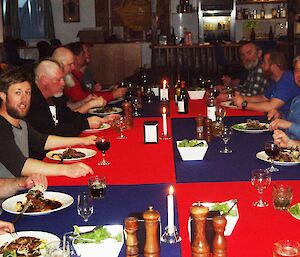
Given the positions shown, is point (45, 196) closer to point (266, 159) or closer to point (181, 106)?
point (266, 159)

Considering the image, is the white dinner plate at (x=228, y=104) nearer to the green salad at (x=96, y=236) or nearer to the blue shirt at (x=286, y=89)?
the blue shirt at (x=286, y=89)

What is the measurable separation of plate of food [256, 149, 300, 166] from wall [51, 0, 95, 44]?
399 inches

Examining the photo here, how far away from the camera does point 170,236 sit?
72.0 inches

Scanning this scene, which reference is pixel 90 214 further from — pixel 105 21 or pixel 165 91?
pixel 105 21

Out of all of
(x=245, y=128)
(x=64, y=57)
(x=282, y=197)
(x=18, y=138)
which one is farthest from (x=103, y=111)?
(x=282, y=197)

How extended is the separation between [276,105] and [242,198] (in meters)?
2.44

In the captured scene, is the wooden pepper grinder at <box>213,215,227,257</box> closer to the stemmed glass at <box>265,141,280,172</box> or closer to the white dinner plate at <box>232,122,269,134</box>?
the stemmed glass at <box>265,141,280,172</box>

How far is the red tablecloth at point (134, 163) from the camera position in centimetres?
262

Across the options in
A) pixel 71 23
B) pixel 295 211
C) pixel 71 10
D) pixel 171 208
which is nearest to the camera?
pixel 171 208

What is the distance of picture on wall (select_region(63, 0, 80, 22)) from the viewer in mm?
12492

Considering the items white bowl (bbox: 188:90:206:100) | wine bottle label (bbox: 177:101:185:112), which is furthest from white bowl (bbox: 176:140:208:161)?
white bowl (bbox: 188:90:206:100)

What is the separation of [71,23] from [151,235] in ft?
37.7

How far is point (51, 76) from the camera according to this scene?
3.96 metres

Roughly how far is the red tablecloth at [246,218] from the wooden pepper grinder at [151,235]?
20 centimetres
